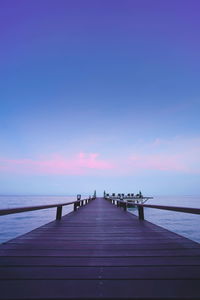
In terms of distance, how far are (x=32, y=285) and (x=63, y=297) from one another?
453 mm

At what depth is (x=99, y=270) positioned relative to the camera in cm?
236

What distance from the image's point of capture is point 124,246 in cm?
355

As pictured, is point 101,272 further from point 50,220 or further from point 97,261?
point 50,220

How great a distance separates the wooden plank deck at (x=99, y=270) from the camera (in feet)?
5.98

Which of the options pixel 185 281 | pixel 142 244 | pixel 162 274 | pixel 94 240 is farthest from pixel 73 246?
pixel 185 281

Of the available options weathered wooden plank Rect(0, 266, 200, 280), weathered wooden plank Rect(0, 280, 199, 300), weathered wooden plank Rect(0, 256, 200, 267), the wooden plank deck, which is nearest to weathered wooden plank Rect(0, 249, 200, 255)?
the wooden plank deck

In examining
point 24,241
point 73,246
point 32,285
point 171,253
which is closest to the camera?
point 32,285

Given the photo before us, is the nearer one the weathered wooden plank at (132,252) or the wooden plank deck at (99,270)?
the wooden plank deck at (99,270)

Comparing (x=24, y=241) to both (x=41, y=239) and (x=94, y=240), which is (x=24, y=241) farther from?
(x=94, y=240)

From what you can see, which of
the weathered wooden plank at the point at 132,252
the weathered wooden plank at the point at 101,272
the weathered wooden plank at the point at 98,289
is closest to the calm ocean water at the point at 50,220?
the weathered wooden plank at the point at 132,252

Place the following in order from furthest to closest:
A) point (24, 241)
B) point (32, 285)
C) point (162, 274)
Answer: point (24, 241), point (162, 274), point (32, 285)

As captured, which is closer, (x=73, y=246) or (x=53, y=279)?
(x=53, y=279)

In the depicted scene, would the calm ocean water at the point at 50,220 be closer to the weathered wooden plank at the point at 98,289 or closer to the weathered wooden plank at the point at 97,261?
the weathered wooden plank at the point at 97,261

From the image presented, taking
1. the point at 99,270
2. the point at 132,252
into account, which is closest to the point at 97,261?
the point at 99,270
